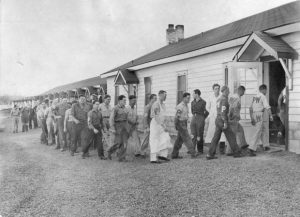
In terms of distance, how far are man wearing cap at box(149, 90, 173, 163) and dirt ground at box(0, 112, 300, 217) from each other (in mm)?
434

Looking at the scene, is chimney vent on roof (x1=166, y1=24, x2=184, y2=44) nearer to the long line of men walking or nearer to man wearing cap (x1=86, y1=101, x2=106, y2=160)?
the long line of men walking

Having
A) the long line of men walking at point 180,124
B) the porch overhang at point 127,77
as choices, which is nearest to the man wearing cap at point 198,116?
the long line of men walking at point 180,124

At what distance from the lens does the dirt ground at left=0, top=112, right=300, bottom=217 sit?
5.00 meters

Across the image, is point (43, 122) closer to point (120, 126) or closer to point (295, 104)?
point (120, 126)

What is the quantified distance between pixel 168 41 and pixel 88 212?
18.7 m

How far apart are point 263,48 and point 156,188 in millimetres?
5420

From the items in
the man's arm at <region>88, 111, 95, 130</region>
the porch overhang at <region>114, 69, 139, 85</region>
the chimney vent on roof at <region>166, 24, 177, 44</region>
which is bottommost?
the man's arm at <region>88, 111, 95, 130</region>

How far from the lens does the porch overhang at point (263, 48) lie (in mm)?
8633

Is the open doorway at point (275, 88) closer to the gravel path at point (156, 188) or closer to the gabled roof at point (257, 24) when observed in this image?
the gabled roof at point (257, 24)

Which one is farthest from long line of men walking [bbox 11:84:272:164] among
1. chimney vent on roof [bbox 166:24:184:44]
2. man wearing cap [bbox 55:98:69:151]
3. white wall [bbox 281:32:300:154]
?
chimney vent on roof [bbox 166:24:184:44]

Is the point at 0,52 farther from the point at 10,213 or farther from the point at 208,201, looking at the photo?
the point at 208,201

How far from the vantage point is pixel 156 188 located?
6.14 metres

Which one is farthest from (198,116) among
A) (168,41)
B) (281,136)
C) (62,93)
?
(62,93)

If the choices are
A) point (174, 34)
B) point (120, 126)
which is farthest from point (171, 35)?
point (120, 126)
